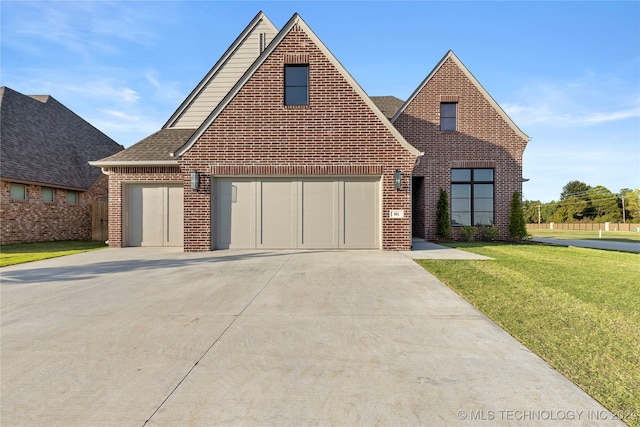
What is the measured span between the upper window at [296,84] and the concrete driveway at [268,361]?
7014 millimetres

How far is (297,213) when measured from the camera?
10250 millimetres

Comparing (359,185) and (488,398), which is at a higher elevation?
(359,185)

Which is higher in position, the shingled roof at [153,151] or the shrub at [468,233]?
the shingled roof at [153,151]

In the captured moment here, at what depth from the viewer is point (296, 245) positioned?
10.3 meters

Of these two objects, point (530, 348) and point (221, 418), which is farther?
point (530, 348)

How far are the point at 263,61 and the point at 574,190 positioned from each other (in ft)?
297

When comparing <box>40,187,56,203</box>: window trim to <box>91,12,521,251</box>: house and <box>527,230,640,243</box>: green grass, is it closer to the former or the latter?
<box>91,12,521,251</box>: house

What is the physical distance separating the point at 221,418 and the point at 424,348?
6.83ft

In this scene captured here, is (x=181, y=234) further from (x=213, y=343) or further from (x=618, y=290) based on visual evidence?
(x=618, y=290)

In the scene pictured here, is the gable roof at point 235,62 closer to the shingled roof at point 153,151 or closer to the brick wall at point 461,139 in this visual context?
the shingled roof at point 153,151

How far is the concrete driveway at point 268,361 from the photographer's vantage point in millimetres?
2150

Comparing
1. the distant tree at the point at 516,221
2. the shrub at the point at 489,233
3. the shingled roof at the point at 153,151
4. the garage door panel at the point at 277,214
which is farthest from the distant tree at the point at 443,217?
the shingled roof at the point at 153,151

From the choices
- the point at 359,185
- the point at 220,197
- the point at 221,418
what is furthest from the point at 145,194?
the point at 221,418

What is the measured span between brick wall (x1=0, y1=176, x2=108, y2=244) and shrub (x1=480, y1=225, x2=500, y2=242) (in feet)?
68.9
